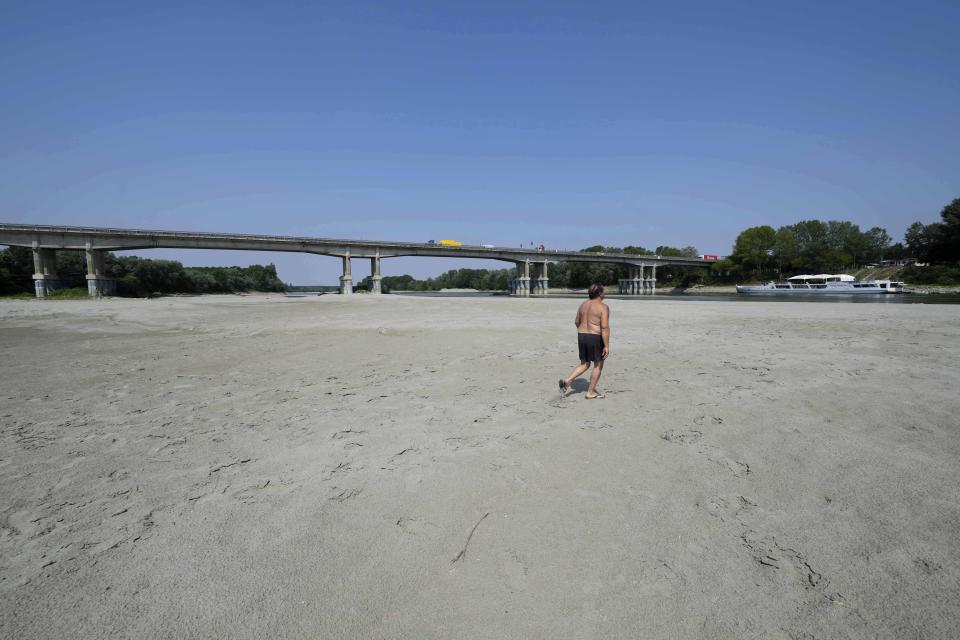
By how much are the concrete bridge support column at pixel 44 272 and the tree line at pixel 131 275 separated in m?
1.78

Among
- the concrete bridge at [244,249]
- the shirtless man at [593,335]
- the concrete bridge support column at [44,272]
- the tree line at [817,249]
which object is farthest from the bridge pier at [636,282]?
the concrete bridge support column at [44,272]

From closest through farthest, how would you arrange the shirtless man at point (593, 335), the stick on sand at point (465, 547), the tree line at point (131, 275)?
the stick on sand at point (465, 547) → the shirtless man at point (593, 335) → the tree line at point (131, 275)

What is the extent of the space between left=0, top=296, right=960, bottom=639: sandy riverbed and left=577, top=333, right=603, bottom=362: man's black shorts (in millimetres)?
686

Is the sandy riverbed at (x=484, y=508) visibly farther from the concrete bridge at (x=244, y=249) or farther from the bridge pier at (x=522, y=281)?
the bridge pier at (x=522, y=281)

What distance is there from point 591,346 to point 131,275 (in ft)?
289

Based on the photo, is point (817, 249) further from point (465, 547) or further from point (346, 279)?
point (465, 547)

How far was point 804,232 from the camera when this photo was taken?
111m

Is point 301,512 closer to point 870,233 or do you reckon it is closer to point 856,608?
point 856,608

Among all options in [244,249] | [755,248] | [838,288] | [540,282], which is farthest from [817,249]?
[244,249]

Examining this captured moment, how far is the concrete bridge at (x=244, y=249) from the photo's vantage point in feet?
152

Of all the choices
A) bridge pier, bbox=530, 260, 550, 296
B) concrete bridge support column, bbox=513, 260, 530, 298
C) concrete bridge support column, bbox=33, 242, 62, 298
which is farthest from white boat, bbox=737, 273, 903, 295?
concrete bridge support column, bbox=33, 242, 62, 298

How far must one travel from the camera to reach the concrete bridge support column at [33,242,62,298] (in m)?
45.1

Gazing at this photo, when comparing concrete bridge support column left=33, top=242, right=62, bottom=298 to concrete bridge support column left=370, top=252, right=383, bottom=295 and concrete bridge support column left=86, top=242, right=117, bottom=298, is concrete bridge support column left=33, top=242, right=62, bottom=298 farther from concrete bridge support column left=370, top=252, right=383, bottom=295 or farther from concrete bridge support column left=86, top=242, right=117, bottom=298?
concrete bridge support column left=370, top=252, right=383, bottom=295

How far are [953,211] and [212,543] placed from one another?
11614 centimetres
